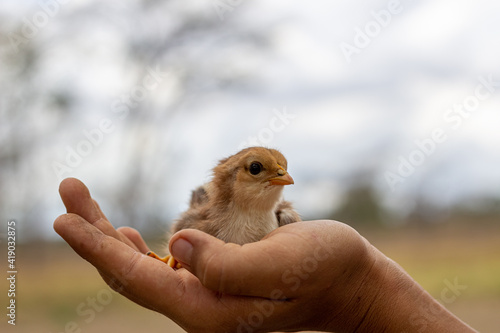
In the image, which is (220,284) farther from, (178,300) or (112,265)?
(112,265)

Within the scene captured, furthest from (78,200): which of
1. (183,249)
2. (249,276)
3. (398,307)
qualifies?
(398,307)

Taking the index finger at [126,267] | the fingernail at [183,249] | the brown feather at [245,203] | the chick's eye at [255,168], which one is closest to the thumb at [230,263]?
the fingernail at [183,249]

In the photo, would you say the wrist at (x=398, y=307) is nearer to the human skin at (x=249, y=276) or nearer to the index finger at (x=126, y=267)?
the human skin at (x=249, y=276)

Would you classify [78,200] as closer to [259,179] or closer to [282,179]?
[259,179]

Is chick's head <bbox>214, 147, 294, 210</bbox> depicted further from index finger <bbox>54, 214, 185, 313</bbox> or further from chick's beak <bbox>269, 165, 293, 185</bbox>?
index finger <bbox>54, 214, 185, 313</bbox>

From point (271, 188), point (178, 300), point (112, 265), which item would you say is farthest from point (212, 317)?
point (271, 188)

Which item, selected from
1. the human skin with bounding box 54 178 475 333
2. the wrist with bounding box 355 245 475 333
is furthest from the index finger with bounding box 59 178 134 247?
the wrist with bounding box 355 245 475 333
